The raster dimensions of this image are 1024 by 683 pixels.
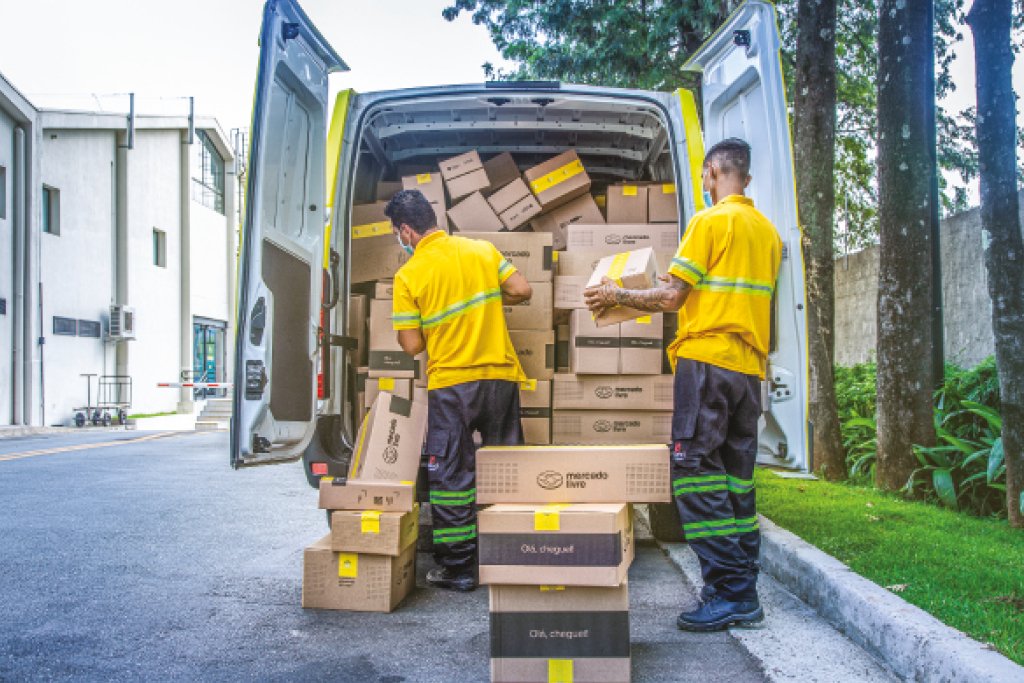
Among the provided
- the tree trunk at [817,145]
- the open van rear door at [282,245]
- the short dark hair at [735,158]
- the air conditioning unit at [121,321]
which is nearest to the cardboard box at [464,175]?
the open van rear door at [282,245]

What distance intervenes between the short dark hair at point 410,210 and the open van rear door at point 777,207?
5.10 ft

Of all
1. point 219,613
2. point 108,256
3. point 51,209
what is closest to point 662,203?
point 219,613

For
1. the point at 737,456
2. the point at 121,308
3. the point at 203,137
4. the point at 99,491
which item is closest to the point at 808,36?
the point at 737,456

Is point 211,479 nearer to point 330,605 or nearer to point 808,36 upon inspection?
point 330,605

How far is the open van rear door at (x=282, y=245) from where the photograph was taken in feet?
13.3

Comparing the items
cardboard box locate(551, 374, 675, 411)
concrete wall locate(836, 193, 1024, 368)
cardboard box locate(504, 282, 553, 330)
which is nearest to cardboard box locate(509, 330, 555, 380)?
cardboard box locate(504, 282, 553, 330)

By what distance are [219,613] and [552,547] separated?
171 cm

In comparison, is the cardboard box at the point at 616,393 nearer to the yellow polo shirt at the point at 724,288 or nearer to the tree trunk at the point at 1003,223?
the yellow polo shirt at the point at 724,288

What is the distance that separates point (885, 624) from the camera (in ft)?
10.7

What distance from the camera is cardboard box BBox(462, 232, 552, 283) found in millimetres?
5176

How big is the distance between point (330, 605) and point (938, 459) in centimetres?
412

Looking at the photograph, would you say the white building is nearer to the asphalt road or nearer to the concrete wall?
the asphalt road

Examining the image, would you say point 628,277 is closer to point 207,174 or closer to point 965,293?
point 965,293

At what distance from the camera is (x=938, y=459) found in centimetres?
621
